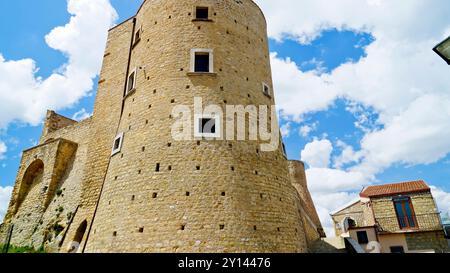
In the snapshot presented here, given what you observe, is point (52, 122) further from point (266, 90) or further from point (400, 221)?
point (400, 221)

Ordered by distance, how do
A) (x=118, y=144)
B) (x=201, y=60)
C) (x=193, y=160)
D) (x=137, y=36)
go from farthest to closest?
1. (x=137, y=36)
2. (x=201, y=60)
3. (x=118, y=144)
4. (x=193, y=160)

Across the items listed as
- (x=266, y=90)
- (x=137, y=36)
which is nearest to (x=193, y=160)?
(x=266, y=90)

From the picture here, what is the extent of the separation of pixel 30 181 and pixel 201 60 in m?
13.2

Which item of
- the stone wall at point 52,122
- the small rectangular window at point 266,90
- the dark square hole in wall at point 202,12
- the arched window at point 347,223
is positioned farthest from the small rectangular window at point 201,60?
the arched window at point 347,223

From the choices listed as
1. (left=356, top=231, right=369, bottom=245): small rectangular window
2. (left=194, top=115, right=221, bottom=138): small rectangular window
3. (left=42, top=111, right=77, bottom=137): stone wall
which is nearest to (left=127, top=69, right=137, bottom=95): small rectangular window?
(left=194, top=115, right=221, bottom=138): small rectangular window

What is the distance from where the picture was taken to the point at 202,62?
1130 cm

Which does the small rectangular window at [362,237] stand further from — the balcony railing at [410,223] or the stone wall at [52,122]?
the stone wall at [52,122]

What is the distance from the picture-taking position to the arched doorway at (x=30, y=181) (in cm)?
1639

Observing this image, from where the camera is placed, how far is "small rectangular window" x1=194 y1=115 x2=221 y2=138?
9781 mm

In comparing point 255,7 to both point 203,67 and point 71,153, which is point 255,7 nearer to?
point 203,67

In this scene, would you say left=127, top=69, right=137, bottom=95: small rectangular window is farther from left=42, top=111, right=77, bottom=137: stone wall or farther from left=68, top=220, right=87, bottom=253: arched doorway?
left=42, top=111, right=77, bottom=137: stone wall

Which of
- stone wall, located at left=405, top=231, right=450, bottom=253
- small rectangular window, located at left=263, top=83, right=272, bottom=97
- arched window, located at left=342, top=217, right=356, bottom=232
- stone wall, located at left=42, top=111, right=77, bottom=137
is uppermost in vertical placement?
stone wall, located at left=42, top=111, right=77, bottom=137
